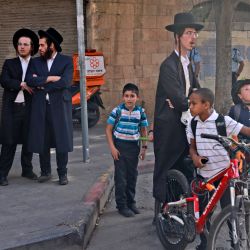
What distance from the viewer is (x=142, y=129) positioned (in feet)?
18.1

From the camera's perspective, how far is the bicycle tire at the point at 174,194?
175 inches

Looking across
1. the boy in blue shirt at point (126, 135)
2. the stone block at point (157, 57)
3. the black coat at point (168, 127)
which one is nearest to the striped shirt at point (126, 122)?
the boy in blue shirt at point (126, 135)

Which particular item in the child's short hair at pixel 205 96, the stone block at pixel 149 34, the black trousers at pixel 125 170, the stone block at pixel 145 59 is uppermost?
the stone block at pixel 149 34

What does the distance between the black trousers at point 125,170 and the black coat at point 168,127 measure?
0.65m

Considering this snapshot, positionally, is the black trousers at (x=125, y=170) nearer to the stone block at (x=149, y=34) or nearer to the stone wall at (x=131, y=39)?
the stone wall at (x=131, y=39)

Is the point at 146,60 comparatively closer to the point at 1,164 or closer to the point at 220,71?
the point at 220,71

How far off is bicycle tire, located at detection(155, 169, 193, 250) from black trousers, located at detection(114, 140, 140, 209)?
71 centimetres

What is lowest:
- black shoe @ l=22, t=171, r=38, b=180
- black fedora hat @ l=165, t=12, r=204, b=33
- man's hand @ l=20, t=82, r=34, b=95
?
black shoe @ l=22, t=171, r=38, b=180

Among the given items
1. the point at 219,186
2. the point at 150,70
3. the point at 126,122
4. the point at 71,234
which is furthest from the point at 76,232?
the point at 150,70

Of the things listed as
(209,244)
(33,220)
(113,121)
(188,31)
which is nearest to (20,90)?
(113,121)

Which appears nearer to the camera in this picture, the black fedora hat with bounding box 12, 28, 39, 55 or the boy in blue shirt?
the boy in blue shirt

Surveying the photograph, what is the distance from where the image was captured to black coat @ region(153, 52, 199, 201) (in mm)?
4695

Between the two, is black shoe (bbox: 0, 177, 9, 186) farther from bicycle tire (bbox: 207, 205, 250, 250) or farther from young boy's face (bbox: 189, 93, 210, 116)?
bicycle tire (bbox: 207, 205, 250, 250)

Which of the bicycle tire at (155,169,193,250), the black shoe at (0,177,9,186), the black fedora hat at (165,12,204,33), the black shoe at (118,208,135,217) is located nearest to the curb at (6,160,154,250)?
the black shoe at (118,208,135,217)
